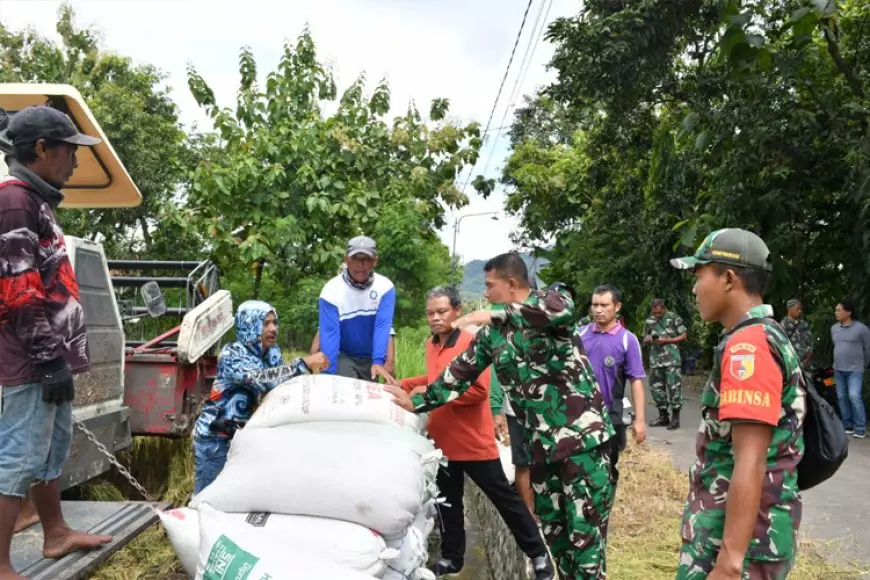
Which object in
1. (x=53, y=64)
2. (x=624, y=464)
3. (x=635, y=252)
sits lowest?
(x=624, y=464)

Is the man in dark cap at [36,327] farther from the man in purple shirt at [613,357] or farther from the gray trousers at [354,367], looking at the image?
the man in purple shirt at [613,357]

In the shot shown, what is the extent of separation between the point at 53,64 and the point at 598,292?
→ 47.0ft

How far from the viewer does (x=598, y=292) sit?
4770 millimetres

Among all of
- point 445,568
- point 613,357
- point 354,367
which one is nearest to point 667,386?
point 613,357

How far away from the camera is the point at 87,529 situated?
10.3ft

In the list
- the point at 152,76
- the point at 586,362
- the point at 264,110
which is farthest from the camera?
the point at 152,76

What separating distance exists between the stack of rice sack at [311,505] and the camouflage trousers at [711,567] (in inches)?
34.4

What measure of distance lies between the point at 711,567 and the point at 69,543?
7.58 ft

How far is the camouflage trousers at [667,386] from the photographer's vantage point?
8.92 m

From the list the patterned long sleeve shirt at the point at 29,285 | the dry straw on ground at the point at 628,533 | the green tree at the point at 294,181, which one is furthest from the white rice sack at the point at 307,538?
the green tree at the point at 294,181

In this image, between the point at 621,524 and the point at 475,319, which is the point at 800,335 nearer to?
the point at 621,524

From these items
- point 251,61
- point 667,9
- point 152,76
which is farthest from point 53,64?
point 667,9

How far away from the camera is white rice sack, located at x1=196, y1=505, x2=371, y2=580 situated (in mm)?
2037

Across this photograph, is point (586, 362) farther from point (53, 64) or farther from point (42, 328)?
point (53, 64)
